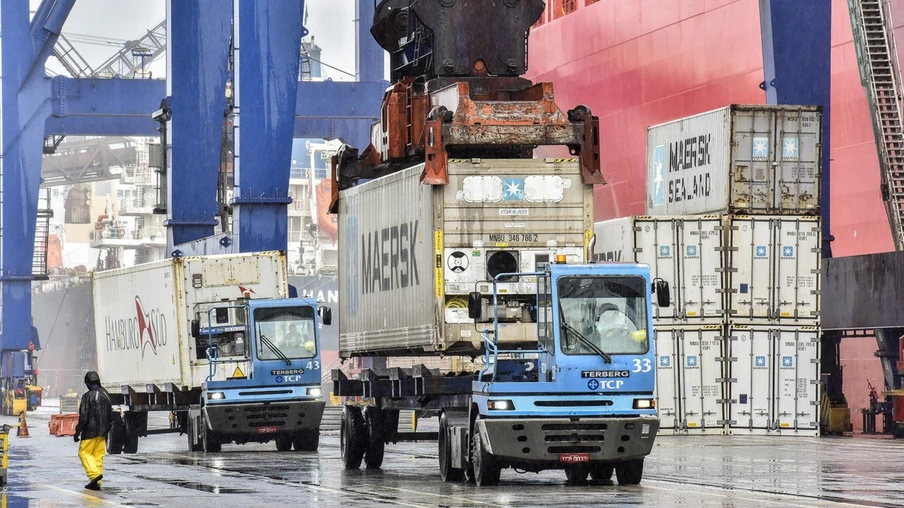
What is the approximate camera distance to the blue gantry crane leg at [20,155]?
2083 inches

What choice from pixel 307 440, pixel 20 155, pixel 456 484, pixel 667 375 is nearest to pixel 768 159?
pixel 667 375

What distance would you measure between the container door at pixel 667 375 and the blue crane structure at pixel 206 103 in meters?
7.43

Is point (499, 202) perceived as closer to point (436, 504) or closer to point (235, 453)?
point (436, 504)

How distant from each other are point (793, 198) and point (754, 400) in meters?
3.93

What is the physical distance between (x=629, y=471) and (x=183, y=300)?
526 inches

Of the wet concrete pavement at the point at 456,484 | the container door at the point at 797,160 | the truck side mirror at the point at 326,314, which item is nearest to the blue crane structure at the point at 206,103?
the truck side mirror at the point at 326,314

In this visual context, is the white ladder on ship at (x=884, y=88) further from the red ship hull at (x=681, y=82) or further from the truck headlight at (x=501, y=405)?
the truck headlight at (x=501, y=405)

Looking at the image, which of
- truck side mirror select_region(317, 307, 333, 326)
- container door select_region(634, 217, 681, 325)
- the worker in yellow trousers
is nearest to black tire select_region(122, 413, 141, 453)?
truck side mirror select_region(317, 307, 333, 326)

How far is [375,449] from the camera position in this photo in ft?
69.8

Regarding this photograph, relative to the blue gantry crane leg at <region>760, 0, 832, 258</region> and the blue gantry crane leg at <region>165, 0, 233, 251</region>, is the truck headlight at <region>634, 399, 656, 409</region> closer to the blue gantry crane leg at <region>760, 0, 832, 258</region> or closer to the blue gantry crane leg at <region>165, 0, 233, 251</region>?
the blue gantry crane leg at <region>760, 0, 832, 258</region>

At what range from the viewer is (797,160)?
29500 millimetres

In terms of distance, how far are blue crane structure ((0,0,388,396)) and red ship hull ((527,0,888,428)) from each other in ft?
26.9

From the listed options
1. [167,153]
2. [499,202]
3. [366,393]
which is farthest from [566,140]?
[167,153]

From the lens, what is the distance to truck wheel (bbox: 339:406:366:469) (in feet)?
70.2
